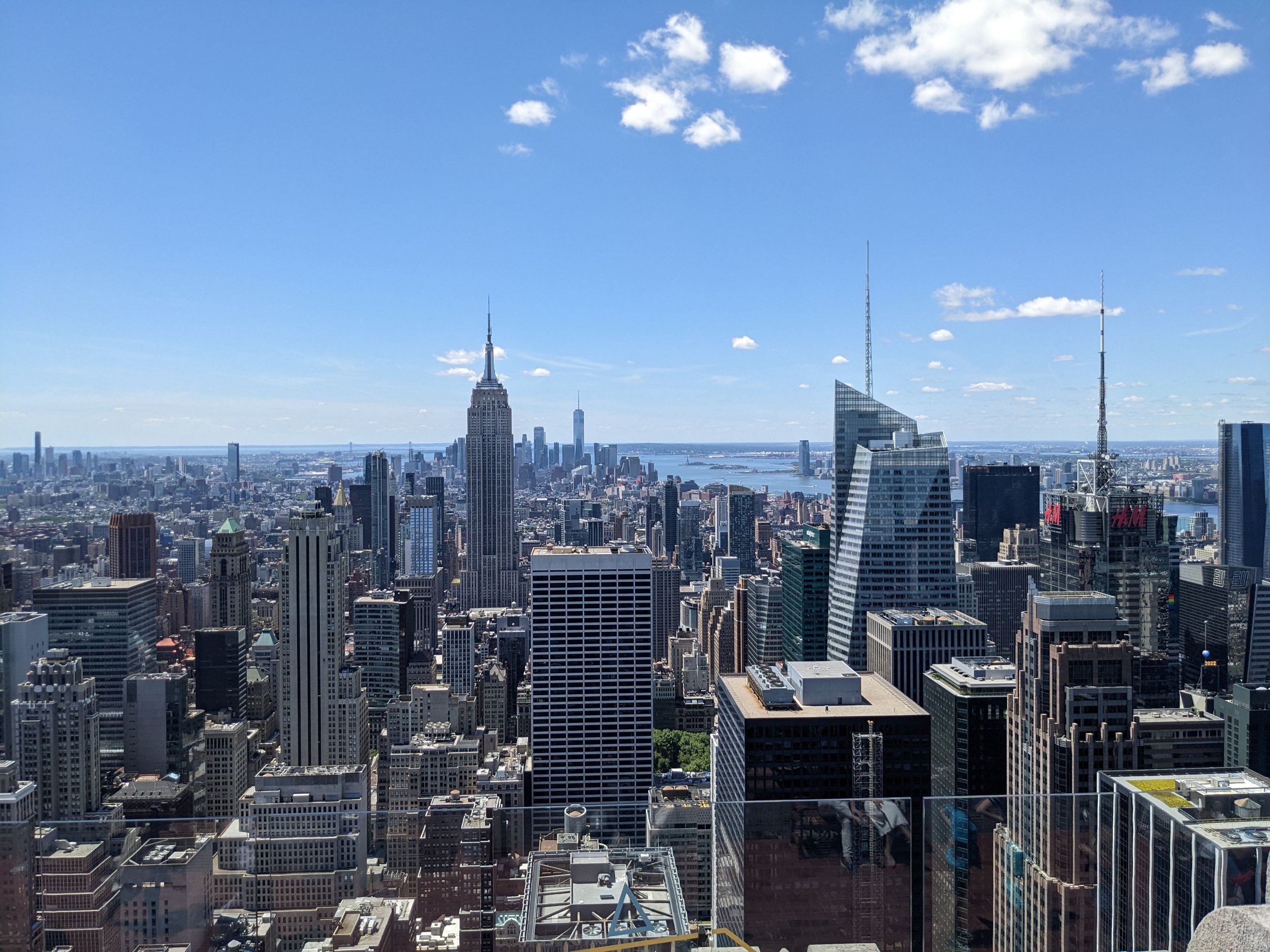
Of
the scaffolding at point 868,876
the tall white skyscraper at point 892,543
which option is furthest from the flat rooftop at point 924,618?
the scaffolding at point 868,876

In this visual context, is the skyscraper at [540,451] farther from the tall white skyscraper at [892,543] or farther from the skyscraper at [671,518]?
the tall white skyscraper at [892,543]

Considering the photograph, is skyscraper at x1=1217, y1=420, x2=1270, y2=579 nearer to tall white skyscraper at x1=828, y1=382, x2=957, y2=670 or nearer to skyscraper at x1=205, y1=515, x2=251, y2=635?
tall white skyscraper at x1=828, y1=382, x2=957, y2=670

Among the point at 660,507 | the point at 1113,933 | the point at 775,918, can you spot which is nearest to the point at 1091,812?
the point at 1113,933

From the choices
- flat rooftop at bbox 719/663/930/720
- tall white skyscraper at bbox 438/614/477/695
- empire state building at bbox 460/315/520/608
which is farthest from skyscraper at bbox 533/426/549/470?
flat rooftop at bbox 719/663/930/720

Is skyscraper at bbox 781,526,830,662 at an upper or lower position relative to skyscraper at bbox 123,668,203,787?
upper

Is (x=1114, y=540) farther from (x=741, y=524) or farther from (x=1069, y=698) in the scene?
(x=741, y=524)

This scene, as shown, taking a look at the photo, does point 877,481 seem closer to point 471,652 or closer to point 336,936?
point 471,652
